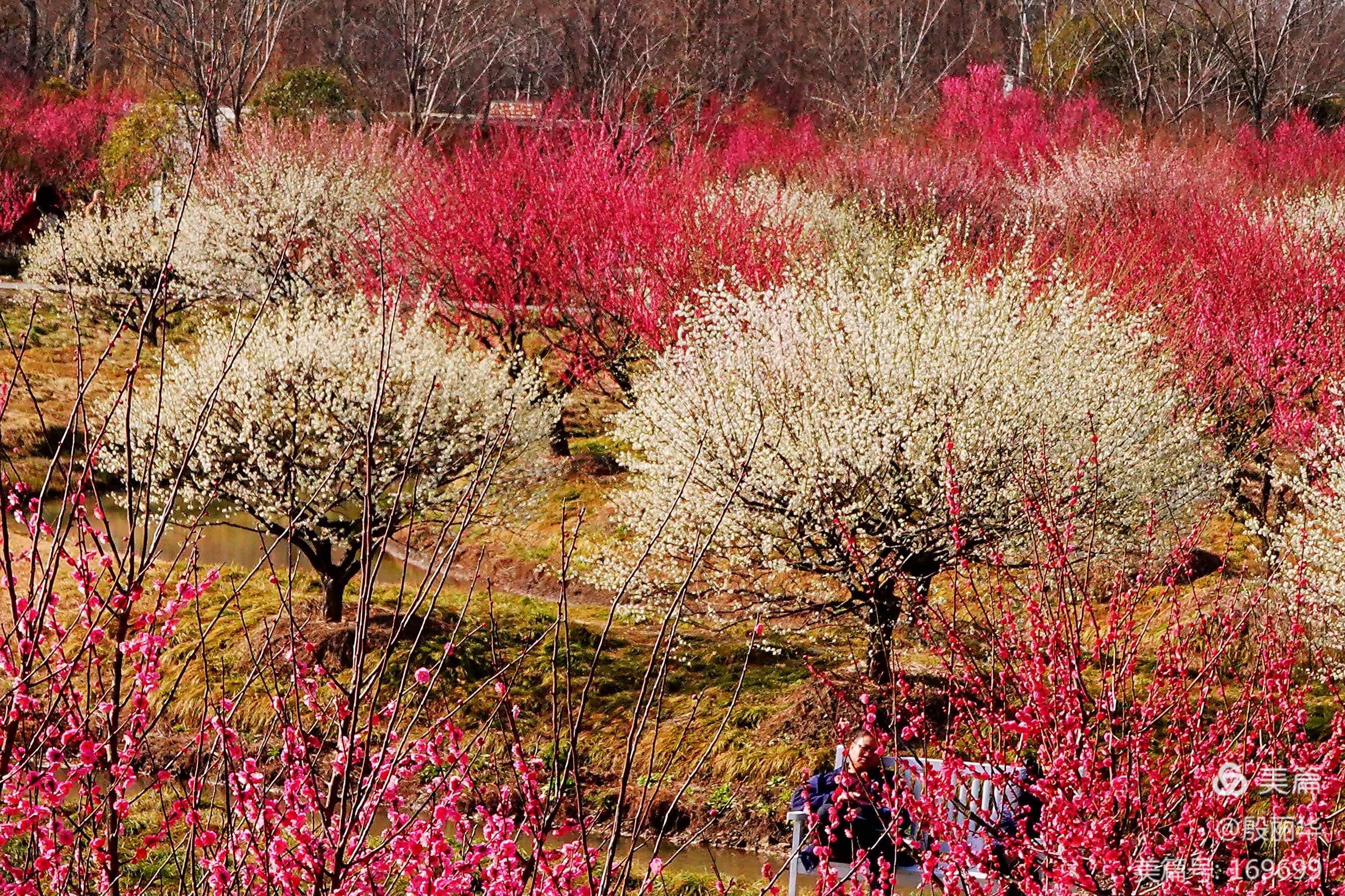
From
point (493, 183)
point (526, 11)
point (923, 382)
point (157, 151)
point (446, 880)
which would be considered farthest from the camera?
point (526, 11)

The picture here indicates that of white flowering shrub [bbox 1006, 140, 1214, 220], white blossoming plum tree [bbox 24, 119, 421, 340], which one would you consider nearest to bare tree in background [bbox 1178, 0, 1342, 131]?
white flowering shrub [bbox 1006, 140, 1214, 220]

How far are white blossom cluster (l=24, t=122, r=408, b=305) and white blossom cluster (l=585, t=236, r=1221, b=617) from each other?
1165 centimetres

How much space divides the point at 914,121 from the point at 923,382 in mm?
30558

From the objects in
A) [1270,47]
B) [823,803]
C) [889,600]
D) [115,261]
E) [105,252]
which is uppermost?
[1270,47]

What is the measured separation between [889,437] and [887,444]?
5 cm

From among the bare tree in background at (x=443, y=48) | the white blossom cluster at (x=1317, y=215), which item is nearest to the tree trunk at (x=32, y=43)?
the bare tree in background at (x=443, y=48)

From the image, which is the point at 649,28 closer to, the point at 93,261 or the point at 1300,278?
the point at 93,261

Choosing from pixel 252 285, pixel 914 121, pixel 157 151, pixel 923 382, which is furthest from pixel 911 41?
pixel 923 382

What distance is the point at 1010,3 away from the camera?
2328 inches

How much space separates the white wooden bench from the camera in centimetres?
450

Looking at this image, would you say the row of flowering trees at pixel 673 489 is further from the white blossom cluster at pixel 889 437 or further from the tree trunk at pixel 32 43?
the tree trunk at pixel 32 43

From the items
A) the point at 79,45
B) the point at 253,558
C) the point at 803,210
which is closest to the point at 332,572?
the point at 253,558

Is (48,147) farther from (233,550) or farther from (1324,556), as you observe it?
(1324,556)

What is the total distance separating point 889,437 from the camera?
948 cm
